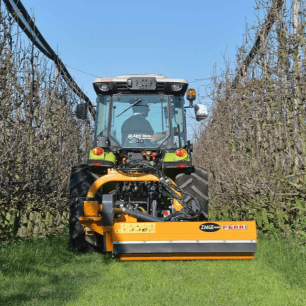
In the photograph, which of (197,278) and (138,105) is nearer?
(197,278)

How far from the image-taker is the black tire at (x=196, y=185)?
696cm

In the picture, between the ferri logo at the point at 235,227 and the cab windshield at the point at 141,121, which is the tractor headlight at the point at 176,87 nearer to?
the cab windshield at the point at 141,121

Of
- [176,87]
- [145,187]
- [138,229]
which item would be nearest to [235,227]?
[138,229]

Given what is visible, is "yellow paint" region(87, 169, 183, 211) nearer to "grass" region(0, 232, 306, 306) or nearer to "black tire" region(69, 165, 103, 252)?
"black tire" region(69, 165, 103, 252)

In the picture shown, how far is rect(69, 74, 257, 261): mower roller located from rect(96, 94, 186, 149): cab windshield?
15 millimetres

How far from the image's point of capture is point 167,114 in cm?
718

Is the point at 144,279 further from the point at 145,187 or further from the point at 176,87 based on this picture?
the point at 176,87

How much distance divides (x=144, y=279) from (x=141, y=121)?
2661 millimetres

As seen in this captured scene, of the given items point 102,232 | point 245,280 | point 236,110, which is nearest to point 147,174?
point 102,232

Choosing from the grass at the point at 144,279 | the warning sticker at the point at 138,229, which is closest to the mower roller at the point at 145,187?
the warning sticker at the point at 138,229

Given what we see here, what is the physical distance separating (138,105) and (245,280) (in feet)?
10.7

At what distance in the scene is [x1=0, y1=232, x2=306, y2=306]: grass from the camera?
14.3 ft

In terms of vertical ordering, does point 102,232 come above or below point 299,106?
below

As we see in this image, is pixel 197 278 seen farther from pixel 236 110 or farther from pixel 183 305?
pixel 236 110
